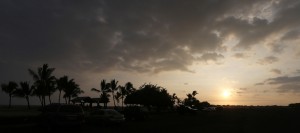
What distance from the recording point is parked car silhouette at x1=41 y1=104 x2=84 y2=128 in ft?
62.2

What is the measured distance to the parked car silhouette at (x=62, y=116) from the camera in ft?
62.2

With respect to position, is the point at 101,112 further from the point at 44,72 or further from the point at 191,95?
the point at 191,95

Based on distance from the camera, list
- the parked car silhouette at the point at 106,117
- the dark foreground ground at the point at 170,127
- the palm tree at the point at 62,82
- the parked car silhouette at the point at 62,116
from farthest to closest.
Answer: the palm tree at the point at 62,82, the parked car silhouette at the point at 106,117, the dark foreground ground at the point at 170,127, the parked car silhouette at the point at 62,116

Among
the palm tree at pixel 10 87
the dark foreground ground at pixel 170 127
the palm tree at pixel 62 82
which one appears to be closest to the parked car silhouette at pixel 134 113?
the dark foreground ground at pixel 170 127

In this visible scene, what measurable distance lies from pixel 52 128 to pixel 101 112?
287 inches

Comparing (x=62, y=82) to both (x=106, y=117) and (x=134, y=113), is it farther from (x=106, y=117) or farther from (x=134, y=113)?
(x=106, y=117)

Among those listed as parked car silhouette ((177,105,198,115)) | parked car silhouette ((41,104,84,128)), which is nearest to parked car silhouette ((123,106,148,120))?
parked car silhouette ((41,104,84,128))

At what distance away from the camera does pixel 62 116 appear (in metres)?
19.0

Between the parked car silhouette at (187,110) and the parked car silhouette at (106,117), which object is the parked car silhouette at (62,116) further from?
the parked car silhouette at (187,110)

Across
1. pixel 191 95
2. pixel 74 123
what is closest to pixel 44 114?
pixel 74 123

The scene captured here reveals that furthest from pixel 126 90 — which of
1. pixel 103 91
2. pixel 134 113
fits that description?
pixel 134 113

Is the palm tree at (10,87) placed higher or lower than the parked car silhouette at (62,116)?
higher

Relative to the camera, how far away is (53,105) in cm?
2000

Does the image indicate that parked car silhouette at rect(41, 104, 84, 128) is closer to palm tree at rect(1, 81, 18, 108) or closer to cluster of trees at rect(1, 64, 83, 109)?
cluster of trees at rect(1, 64, 83, 109)
